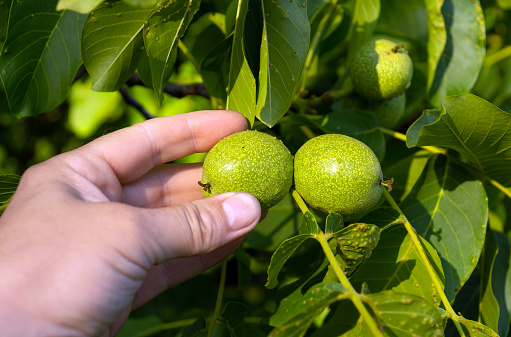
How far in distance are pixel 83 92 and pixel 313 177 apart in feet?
6.32

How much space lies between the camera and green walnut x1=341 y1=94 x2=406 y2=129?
193 centimetres

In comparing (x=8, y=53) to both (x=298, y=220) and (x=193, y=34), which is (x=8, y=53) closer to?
(x=193, y=34)

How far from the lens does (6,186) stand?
1486mm

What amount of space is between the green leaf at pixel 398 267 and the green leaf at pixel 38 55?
1.32 meters

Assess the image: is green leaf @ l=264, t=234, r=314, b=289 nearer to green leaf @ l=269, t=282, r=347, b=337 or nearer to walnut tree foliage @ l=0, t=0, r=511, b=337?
walnut tree foliage @ l=0, t=0, r=511, b=337

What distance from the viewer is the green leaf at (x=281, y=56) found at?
4.61 ft

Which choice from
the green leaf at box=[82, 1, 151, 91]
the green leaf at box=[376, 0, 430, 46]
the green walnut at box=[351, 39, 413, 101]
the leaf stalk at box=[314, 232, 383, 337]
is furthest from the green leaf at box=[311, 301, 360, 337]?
the green leaf at box=[376, 0, 430, 46]

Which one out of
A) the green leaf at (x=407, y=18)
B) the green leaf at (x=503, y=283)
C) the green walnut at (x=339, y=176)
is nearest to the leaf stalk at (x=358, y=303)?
the green walnut at (x=339, y=176)

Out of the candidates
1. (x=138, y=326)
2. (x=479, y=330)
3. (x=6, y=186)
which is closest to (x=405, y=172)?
(x=479, y=330)

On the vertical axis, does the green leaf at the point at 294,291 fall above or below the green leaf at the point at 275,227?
above

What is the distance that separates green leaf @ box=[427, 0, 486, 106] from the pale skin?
1.12m

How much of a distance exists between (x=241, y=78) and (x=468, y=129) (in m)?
0.79

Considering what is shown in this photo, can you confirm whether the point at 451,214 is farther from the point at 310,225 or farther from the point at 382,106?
the point at 310,225

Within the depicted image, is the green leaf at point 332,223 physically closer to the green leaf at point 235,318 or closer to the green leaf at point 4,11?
the green leaf at point 235,318
